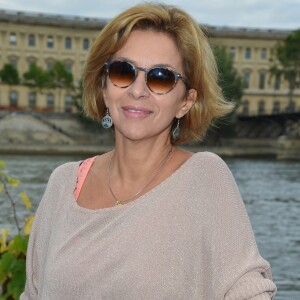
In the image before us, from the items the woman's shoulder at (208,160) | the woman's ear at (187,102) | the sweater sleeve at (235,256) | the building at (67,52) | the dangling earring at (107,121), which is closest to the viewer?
the sweater sleeve at (235,256)

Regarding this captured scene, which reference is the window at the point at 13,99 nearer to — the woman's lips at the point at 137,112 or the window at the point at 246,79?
the window at the point at 246,79

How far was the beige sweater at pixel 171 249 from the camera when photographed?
1545 millimetres

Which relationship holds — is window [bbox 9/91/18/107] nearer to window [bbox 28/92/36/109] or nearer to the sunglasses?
window [bbox 28/92/36/109]

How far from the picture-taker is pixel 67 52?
193 feet

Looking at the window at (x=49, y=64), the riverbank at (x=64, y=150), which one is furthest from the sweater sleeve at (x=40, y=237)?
the window at (x=49, y=64)

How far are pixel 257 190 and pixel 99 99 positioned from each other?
815 inches

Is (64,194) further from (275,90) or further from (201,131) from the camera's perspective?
(275,90)

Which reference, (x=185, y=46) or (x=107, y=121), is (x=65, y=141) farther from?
(x=185, y=46)

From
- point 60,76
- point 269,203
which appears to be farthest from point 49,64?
point 269,203

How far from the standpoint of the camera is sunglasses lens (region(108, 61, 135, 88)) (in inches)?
67.5

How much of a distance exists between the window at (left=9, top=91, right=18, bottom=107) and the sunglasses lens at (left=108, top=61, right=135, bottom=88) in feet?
176

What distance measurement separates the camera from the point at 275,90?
62.4m

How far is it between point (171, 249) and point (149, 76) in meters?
0.39

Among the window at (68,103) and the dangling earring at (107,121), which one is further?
the window at (68,103)
